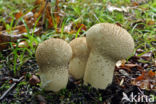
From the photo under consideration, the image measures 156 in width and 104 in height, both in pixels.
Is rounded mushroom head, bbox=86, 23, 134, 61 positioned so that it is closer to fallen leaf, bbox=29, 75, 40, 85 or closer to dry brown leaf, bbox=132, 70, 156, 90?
dry brown leaf, bbox=132, 70, 156, 90

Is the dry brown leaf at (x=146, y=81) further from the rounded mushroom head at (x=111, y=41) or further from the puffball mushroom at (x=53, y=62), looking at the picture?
the puffball mushroom at (x=53, y=62)

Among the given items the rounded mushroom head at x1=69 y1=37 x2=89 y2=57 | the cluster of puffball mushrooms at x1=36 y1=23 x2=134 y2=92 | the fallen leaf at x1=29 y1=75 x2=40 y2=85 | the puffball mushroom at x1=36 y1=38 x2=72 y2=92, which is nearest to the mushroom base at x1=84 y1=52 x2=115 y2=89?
the cluster of puffball mushrooms at x1=36 y1=23 x2=134 y2=92

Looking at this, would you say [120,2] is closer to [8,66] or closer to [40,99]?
[8,66]

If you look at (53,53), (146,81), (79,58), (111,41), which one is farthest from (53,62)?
(146,81)

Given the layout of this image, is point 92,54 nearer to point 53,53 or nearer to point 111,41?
point 111,41

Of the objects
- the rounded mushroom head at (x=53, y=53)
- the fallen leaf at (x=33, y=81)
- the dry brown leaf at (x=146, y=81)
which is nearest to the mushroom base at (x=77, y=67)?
the rounded mushroom head at (x=53, y=53)

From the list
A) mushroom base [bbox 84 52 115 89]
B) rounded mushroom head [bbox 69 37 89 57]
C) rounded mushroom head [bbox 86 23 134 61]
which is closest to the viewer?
rounded mushroom head [bbox 86 23 134 61]

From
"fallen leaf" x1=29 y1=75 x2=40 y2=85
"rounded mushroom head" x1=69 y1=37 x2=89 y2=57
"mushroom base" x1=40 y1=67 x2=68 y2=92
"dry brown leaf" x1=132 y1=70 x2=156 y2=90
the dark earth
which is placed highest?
"rounded mushroom head" x1=69 y1=37 x2=89 y2=57
